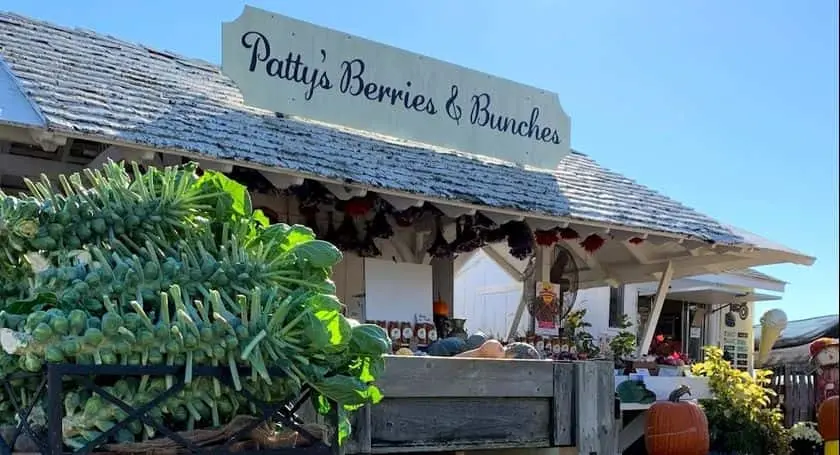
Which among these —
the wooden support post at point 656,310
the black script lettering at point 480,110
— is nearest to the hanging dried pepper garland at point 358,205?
the black script lettering at point 480,110

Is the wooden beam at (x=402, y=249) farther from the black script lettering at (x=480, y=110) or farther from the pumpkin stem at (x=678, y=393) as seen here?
the pumpkin stem at (x=678, y=393)

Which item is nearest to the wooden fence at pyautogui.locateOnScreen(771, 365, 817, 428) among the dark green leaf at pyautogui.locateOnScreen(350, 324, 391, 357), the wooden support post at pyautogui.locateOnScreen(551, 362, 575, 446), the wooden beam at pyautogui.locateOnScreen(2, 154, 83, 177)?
the wooden support post at pyautogui.locateOnScreen(551, 362, 575, 446)

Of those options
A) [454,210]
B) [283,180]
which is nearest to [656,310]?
[454,210]

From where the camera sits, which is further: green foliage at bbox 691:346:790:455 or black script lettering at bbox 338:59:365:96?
green foliage at bbox 691:346:790:455

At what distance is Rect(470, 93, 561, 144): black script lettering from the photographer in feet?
26.3

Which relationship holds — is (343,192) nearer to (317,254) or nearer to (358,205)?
(358,205)

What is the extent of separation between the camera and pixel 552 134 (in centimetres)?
867

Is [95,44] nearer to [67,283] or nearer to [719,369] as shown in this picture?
[67,283]

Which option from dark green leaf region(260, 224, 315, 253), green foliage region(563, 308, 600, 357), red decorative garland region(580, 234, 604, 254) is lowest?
green foliage region(563, 308, 600, 357)

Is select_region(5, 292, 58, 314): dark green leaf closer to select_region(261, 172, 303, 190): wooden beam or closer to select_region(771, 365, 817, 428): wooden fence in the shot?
select_region(261, 172, 303, 190): wooden beam

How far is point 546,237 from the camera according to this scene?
26.3 feet

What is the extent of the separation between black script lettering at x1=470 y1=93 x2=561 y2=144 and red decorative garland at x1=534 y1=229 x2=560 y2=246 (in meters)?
1.09

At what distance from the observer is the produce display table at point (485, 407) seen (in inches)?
124

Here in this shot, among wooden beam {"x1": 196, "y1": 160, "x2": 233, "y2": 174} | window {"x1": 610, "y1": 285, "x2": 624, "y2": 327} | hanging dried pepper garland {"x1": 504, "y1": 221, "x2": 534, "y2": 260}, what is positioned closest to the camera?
wooden beam {"x1": 196, "y1": 160, "x2": 233, "y2": 174}
